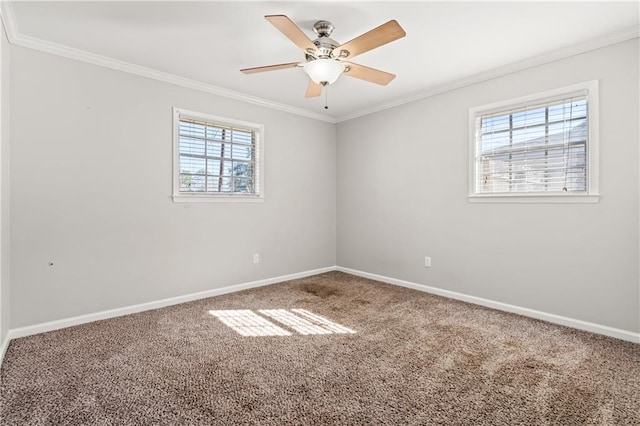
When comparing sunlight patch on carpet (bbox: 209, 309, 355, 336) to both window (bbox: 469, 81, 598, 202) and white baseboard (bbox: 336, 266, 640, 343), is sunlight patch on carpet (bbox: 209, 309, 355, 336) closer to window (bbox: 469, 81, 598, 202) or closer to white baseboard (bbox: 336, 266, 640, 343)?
white baseboard (bbox: 336, 266, 640, 343)

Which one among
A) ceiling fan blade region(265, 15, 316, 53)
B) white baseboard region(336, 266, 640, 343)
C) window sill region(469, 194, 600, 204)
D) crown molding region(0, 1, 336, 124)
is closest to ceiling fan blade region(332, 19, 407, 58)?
ceiling fan blade region(265, 15, 316, 53)

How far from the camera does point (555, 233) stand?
294 centimetres

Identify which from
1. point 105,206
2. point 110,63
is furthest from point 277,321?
point 110,63

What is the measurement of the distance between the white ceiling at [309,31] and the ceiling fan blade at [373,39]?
289 millimetres

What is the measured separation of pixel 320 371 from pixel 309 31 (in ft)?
8.44

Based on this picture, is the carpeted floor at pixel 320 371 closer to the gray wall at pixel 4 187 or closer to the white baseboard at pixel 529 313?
the white baseboard at pixel 529 313

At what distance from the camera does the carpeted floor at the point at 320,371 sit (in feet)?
5.57

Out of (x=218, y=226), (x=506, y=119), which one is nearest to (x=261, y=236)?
(x=218, y=226)

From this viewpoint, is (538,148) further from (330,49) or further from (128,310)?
(128,310)

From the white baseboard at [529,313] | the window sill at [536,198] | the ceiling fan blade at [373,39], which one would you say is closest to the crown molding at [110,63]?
the ceiling fan blade at [373,39]

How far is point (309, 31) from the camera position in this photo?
253 cm

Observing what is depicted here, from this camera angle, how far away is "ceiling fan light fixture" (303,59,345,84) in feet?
7.70

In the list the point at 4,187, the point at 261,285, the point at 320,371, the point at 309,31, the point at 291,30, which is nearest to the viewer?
the point at 291,30

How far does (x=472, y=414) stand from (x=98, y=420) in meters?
1.98
